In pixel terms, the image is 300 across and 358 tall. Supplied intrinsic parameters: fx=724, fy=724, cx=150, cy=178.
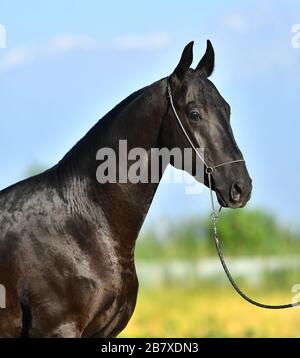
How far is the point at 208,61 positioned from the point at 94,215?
1.25 meters

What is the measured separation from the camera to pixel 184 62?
14.6 feet

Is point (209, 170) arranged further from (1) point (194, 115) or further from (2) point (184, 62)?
(2) point (184, 62)

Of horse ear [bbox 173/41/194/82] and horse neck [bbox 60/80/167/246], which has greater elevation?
horse ear [bbox 173/41/194/82]

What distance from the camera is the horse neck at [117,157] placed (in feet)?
14.7

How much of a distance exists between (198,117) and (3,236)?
1.39 meters

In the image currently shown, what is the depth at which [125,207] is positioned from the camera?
451cm

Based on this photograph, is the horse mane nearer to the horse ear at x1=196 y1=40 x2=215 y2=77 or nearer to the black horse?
the black horse

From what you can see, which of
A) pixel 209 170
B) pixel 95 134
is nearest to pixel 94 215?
pixel 95 134

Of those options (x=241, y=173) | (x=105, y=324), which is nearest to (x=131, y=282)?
(x=105, y=324)

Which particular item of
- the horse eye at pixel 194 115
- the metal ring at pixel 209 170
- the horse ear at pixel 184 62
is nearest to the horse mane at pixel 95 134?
the horse ear at pixel 184 62

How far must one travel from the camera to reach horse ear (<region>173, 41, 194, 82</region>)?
4389mm

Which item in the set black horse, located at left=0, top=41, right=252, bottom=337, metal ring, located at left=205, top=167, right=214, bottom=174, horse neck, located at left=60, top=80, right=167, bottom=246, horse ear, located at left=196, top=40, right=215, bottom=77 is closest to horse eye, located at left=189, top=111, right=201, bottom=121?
black horse, located at left=0, top=41, right=252, bottom=337
